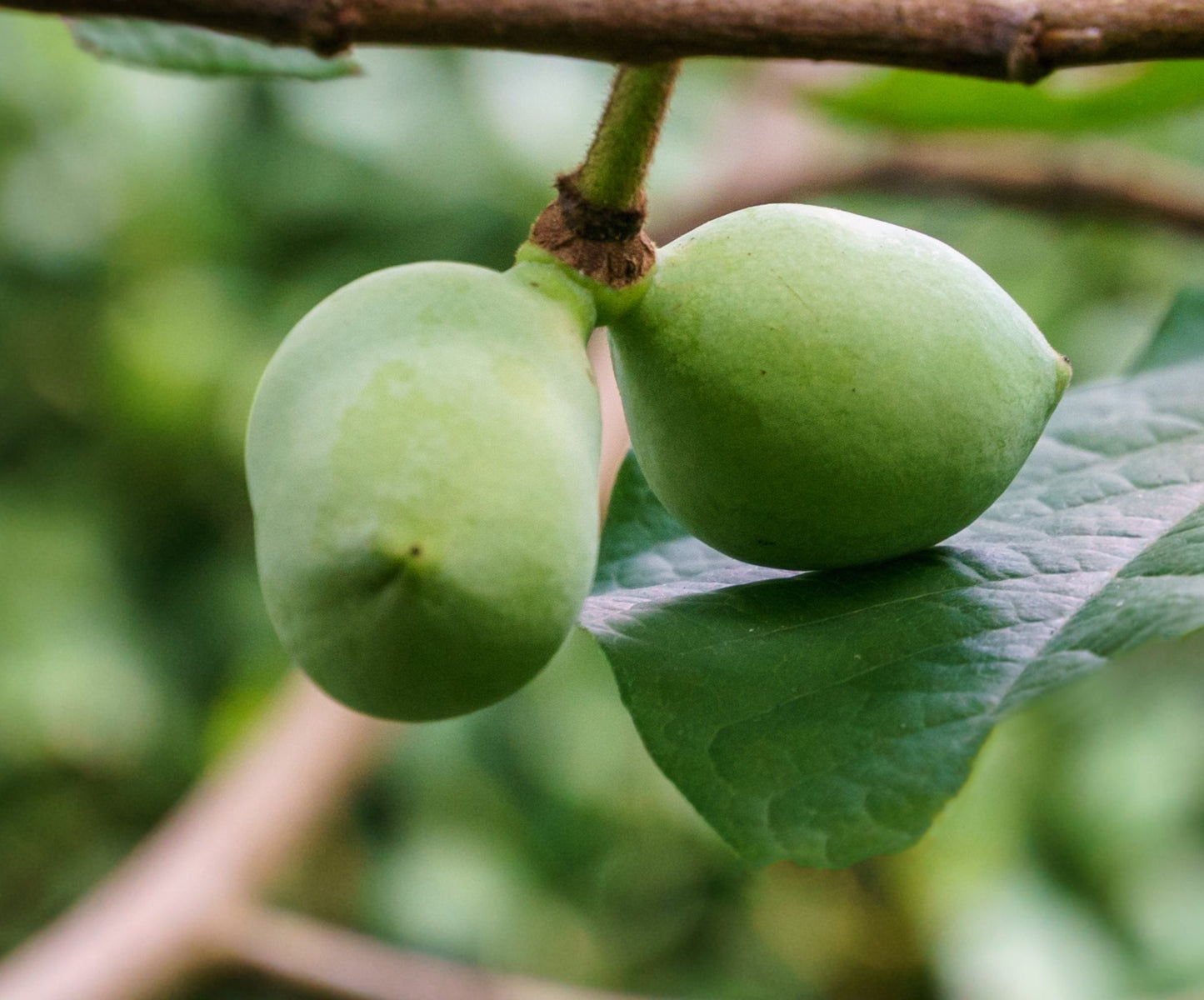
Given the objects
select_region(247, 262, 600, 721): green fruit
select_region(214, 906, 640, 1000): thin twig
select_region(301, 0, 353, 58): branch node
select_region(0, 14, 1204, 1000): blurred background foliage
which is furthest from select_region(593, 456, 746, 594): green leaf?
select_region(0, 14, 1204, 1000): blurred background foliage

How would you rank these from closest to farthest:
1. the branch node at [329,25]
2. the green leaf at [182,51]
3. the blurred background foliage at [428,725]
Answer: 1. the branch node at [329,25]
2. the green leaf at [182,51]
3. the blurred background foliage at [428,725]

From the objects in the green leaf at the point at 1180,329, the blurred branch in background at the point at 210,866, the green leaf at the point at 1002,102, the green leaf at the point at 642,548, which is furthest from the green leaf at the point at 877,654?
the blurred branch in background at the point at 210,866

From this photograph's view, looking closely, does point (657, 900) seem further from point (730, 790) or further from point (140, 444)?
point (730, 790)

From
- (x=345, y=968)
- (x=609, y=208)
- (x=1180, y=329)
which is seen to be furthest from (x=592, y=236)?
(x=345, y=968)

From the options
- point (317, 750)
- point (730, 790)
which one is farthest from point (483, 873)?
point (730, 790)

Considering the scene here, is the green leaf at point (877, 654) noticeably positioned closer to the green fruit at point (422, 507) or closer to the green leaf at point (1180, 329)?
the green fruit at point (422, 507)

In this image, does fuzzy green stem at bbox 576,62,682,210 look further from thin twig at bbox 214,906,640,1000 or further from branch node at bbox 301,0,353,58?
Answer: thin twig at bbox 214,906,640,1000
